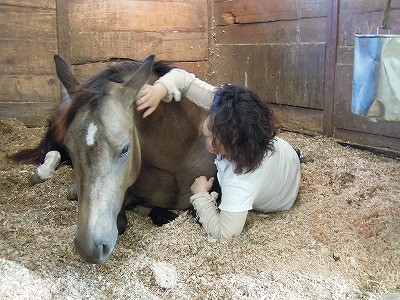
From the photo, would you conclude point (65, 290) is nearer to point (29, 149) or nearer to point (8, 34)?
point (29, 149)

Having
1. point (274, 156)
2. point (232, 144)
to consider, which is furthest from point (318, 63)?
point (232, 144)

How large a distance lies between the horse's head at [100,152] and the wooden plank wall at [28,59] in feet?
7.42

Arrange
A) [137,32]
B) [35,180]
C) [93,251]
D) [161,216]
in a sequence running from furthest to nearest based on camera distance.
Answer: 1. [137,32]
2. [35,180]
3. [161,216]
4. [93,251]

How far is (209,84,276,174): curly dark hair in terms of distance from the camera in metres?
1.89

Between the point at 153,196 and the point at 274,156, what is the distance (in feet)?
2.20

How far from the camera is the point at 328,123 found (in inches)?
138

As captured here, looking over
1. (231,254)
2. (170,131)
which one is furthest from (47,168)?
(231,254)

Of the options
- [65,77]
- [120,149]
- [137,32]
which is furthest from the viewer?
[137,32]

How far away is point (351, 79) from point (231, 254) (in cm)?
193

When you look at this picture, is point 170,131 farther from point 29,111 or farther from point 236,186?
point 29,111

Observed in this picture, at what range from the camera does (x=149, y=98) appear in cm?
197

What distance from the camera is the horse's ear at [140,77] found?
72.9 inches

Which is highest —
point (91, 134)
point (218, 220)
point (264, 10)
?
point (264, 10)

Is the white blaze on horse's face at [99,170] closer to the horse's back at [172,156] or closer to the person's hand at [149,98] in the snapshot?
the person's hand at [149,98]
